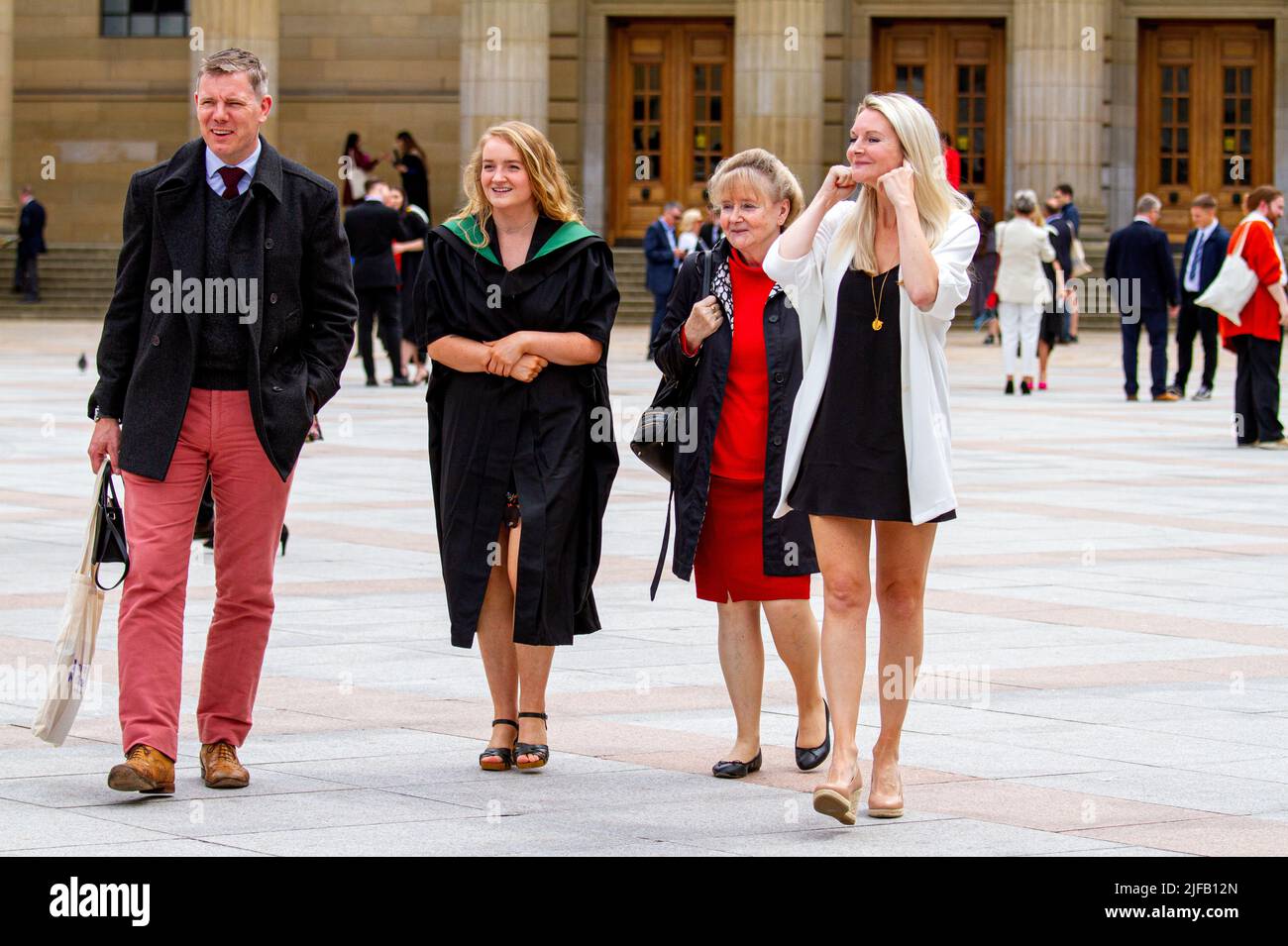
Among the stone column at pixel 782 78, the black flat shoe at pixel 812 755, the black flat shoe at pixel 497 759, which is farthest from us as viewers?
the stone column at pixel 782 78

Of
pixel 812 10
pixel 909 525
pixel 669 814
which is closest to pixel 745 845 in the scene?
pixel 669 814

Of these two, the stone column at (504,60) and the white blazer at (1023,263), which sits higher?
the stone column at (504,60)

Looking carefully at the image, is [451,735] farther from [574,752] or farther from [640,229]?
[640,229]

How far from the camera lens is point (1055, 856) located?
5.66m

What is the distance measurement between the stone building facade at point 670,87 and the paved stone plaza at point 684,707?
66.2 ft

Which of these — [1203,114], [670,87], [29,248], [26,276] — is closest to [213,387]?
[29,248]

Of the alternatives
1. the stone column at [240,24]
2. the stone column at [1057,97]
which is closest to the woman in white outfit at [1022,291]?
the stone column at [1057,97]

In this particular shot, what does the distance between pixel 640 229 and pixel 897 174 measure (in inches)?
1246

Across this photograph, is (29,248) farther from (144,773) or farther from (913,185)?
(913,185)

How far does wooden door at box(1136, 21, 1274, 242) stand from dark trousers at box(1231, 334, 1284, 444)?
18949 mm

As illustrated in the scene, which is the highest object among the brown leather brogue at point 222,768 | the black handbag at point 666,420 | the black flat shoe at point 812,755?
the black handbag at point 666,420

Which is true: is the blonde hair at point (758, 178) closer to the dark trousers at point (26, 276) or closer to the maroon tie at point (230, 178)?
the maroon tie at point (230, 178)

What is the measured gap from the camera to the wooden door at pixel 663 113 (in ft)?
123

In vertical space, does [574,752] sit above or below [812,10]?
below
